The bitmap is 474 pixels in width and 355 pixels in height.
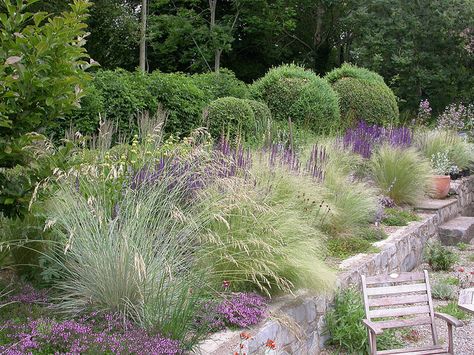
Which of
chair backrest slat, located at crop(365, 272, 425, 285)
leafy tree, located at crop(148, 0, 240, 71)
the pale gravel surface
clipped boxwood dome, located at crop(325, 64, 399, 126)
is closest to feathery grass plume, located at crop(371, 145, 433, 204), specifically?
the pale gravel surface

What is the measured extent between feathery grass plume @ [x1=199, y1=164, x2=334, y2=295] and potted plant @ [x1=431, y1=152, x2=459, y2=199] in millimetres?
5399

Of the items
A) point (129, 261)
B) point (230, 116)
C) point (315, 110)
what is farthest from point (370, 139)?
point (129, 261)

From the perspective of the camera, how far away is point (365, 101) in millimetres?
11930

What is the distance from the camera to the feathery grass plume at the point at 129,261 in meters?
3.17

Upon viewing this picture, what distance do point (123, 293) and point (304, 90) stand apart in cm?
812

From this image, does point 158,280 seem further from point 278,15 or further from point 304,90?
point 278,15

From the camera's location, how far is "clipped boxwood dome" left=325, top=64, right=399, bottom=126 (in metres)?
11.9

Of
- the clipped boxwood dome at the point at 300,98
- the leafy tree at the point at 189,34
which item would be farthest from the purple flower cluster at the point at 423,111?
the leafy tree at the point at 189,34

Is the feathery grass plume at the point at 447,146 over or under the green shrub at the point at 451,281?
over

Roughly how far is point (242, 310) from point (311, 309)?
0.87 m

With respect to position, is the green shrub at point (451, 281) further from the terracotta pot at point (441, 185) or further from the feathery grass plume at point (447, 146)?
the feathery grass plume at point (447, 146)

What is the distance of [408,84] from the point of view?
771 inches

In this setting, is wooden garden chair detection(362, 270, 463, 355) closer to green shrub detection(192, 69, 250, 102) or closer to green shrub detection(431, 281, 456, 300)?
green shrub detection(431, 281, 456, 300)

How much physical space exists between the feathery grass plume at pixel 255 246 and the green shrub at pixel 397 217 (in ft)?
10.1
